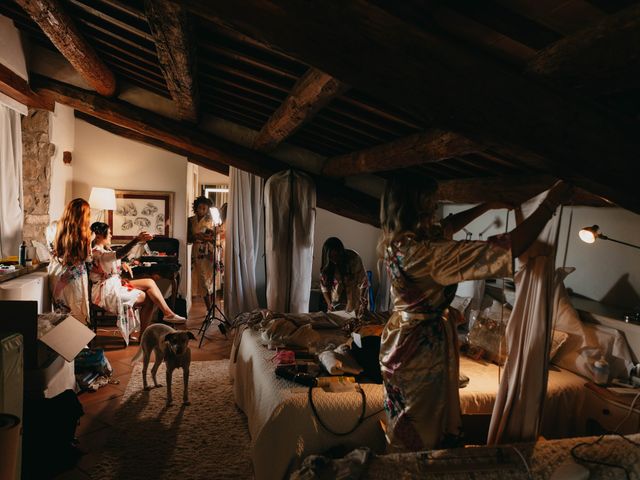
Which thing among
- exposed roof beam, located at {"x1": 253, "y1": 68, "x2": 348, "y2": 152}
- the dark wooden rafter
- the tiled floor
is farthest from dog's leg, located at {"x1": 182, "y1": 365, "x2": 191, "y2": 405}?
the dark wooden rafter

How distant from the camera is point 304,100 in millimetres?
2355

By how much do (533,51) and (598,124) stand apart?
33cm

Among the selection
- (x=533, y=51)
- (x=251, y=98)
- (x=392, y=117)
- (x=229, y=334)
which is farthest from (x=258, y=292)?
(x=533, y=51)

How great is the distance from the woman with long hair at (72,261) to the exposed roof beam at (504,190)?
3266 millimetres

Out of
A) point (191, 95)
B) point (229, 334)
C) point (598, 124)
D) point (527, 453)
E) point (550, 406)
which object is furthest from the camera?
point (229, 334)

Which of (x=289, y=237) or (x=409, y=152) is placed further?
(x=289, y=237)

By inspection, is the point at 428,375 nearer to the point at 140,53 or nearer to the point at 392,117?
the point at 392,117

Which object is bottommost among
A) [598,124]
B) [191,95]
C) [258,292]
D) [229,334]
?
[229,334]

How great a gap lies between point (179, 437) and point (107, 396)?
1003 mm

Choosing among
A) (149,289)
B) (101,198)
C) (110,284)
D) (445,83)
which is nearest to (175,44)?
(445,83)

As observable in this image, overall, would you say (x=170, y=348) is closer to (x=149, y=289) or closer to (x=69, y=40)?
(x=149, y=289)

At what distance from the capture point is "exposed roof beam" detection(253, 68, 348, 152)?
2053mm

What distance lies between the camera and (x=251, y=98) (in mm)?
3137

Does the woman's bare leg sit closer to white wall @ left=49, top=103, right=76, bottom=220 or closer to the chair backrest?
the chair backrest
